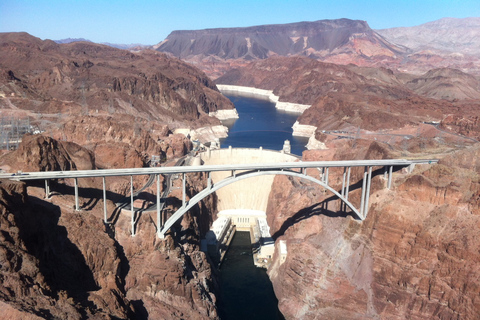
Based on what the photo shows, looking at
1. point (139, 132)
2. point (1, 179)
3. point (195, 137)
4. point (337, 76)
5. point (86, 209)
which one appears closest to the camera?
point (1, 179)

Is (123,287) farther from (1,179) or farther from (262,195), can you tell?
(262,195)

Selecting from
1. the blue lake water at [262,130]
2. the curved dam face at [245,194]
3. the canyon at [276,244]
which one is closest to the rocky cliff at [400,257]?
the canyon at [276,244]

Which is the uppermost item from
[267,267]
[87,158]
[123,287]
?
[87,158]

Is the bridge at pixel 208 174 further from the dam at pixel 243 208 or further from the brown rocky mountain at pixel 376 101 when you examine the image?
the brown rocky mountain at pixel 376 101

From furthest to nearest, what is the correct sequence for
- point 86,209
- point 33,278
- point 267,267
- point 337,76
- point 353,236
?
point 337,76, point 267,267, point 353,236, point 86,209, point 33,278

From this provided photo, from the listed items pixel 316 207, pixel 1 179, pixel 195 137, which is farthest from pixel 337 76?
pixel 1 179

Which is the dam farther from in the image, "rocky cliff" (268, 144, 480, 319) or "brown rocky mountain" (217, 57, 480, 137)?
"brown rocky mountain" (217, 57, 480, 137)

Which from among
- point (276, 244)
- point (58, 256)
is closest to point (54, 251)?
point (58, 256)
